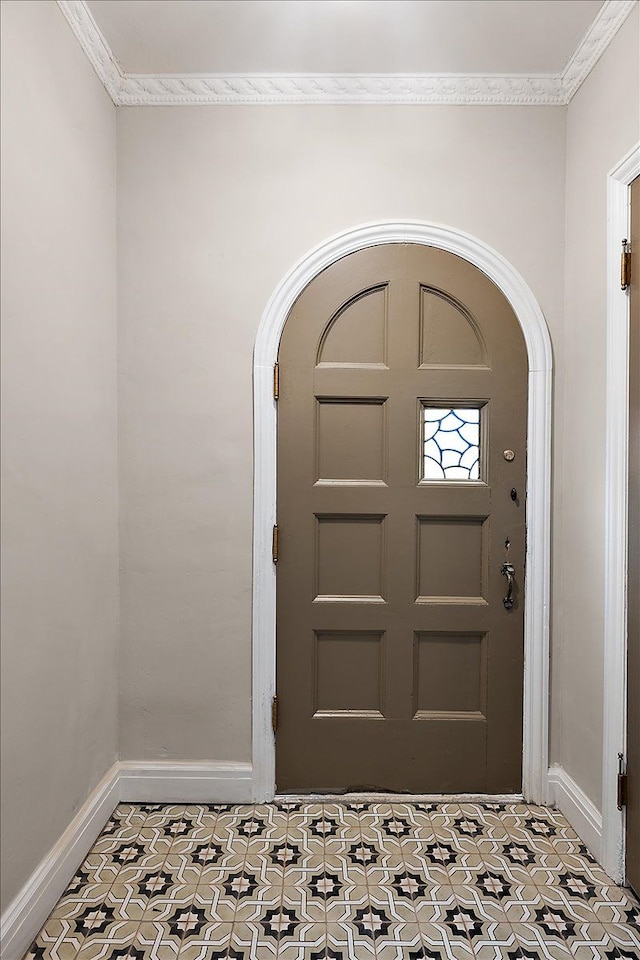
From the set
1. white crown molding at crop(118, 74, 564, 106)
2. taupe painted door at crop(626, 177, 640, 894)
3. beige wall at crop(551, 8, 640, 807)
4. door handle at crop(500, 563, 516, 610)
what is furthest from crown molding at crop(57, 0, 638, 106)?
door handle at crop(500, 563, 516, 610)

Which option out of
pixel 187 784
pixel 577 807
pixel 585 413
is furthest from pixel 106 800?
pixel 585 413

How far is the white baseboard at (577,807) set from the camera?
7.19ft

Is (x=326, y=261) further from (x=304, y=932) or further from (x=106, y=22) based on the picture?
(x=304, y=932)

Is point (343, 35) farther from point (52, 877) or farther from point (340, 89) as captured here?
point (52, 877)

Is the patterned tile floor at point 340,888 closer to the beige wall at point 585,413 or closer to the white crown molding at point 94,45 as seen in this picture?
the beige wall at point 585,413

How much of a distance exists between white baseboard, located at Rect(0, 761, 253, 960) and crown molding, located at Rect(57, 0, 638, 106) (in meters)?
2.44

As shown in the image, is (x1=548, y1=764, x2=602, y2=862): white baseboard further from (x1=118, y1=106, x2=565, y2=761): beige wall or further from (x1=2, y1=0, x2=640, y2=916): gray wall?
(x1=118, y1=106, x2=565, y2=761): beige wall

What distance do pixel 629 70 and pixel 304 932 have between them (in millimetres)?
2629

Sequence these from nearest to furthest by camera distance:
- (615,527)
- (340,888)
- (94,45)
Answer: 1. (340,888)
2. (615,527)
3. (94,45)

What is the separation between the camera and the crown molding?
244cm

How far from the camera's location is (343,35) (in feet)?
7.25

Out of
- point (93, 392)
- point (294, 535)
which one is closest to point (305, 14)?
point (93, 392)

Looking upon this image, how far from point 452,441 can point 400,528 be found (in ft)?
1.24

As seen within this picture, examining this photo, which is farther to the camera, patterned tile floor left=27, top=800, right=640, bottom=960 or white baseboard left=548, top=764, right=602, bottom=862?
white baseboard left=548, top=764, right=602, bottom=862
